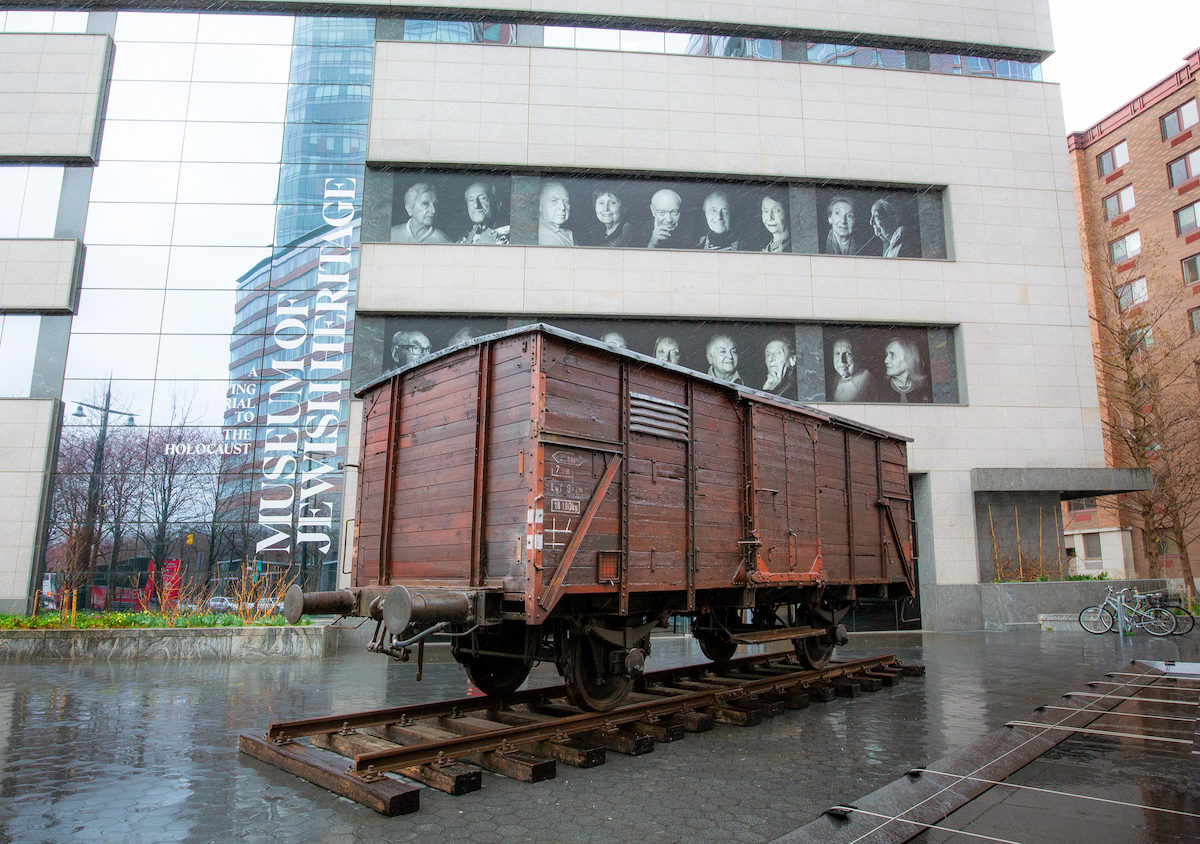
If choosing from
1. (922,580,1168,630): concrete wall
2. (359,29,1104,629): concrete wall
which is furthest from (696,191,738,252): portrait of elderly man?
(922,580,1168,630): concrete wall

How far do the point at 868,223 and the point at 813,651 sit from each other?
15.2 metres

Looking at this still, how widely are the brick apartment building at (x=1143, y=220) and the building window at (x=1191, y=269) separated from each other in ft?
0.13

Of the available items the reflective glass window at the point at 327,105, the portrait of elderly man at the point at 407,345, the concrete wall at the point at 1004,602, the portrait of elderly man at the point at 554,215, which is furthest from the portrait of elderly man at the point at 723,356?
the reflective glass window at the point at 327,105

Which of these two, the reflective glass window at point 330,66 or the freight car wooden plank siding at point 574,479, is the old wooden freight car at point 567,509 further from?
the reflective glass window at point 330,66

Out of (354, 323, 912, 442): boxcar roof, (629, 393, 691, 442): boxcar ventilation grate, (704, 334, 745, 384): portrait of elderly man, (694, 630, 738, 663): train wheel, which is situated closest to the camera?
(354, 323, 912, 442): boxcar roof

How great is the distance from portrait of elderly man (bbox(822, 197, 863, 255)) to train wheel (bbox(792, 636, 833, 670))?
1359cm

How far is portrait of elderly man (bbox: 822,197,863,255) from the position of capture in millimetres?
20953

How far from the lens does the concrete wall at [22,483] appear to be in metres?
17.7

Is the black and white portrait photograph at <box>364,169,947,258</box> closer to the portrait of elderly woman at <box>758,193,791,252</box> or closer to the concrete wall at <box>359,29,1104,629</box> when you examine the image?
the portrait of elderly woman at <box>758,193,791,252</box>

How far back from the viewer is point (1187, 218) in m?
36.0

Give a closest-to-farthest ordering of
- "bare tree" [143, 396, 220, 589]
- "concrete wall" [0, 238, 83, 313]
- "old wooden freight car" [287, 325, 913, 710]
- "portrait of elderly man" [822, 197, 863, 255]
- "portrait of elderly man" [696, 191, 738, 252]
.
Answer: "old wooden freight car" [287, 325, 913, 710] → "bare tree" [143, 396, 220, 589] → "concrete wall" [0, 238, 83, 313] → "portrait of elderly man" [696, 191, 738, 252] → "portrait of elderly man" [822, 197, 863, 255]

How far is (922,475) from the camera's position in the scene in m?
20.0

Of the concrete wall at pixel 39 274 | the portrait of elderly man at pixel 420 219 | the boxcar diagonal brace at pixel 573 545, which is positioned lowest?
the boxcar diagonal brace at pixel 573 545

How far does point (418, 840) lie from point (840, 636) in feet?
26.6
